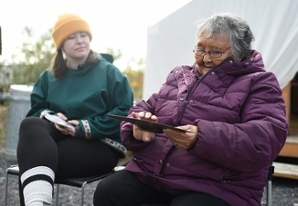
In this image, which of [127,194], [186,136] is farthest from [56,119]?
[186,136]

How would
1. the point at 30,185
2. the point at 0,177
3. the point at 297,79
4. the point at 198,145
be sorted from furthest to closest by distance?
the point at 297,79, the point at 0,177, the point at 30,185, the point at 198,145

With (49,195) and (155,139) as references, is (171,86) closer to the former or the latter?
(155,139)

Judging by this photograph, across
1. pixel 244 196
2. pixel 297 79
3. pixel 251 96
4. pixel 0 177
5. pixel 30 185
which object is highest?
pixel 251 96

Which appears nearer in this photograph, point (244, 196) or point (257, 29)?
point (244, 196)

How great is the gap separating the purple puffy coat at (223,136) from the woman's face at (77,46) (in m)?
0.89

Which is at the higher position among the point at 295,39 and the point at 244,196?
the point at 295,39

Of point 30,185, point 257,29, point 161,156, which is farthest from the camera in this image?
point 257,29

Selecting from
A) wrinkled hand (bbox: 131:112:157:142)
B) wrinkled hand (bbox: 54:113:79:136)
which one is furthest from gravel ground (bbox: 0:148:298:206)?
wrinkled hand (bbox: 131:112:157:142)

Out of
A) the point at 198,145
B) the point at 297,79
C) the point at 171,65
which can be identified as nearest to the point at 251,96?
the point at 198,145

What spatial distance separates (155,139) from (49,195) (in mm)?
612

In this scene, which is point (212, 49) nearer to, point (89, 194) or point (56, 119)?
point (56, 119)

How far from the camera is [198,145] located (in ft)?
6.72

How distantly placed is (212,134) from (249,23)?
2095mm

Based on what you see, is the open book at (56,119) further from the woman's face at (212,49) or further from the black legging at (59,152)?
the woman's face at (212,49)
